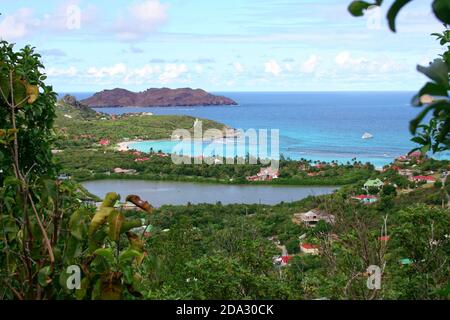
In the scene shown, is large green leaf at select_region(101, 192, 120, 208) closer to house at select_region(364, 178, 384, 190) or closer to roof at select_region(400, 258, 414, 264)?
roof at select_region(400, 258, 414, 264)

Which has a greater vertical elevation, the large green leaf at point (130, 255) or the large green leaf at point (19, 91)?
the large green leaf at point (19, 91)

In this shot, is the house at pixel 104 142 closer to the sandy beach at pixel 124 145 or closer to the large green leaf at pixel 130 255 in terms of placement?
the sandy beach at pixel 124 145

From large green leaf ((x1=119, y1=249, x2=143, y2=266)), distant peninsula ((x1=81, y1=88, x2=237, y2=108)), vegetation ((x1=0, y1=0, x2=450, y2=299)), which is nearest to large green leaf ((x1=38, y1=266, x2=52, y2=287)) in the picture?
vegetation ((x1=0, y1=0, x2=450, y2=299))

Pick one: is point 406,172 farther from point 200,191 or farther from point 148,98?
point 148,98

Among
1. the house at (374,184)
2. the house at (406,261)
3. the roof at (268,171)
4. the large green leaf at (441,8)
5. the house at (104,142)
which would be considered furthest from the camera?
the house at (104,142)

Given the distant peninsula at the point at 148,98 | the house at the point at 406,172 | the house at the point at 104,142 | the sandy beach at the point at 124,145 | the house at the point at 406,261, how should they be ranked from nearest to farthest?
the house at the point at 406,261
the house at the point at 406,172
the sandy beach at the point at 124,145
the house at the point at 104,142
the distant peninsula at the point at 148,98

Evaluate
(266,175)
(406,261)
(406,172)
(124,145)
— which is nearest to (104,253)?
(406,261)

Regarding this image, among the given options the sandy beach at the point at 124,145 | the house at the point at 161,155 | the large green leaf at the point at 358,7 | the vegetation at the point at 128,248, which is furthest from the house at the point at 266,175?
the large green leaf at the point at 358,7
